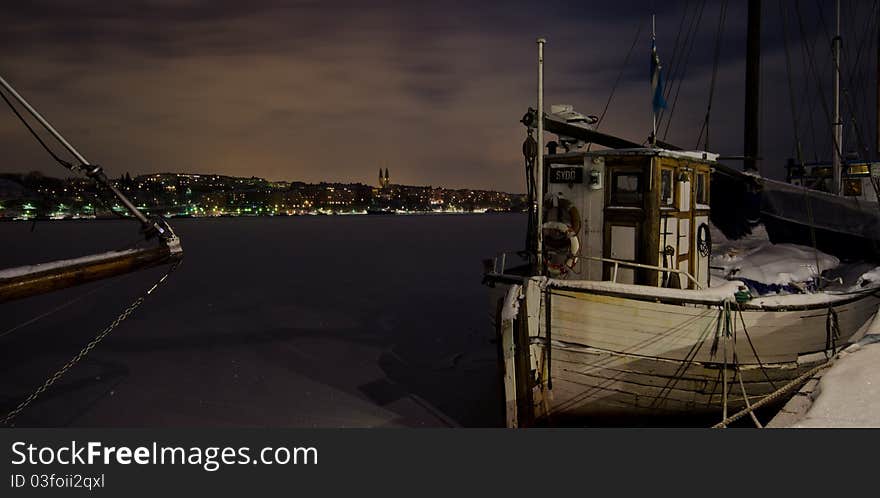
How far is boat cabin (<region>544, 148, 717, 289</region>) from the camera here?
358 inches

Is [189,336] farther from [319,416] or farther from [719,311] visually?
[719,311]

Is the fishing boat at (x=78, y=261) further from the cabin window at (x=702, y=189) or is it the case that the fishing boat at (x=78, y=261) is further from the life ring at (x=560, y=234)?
the cabin window at (x=702, y=189)

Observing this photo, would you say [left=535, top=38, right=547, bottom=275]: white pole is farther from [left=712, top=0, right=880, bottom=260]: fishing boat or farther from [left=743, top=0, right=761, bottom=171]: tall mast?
[left=743, top=0, right=761, bottom=171]: tall mast

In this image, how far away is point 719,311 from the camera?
8227 mm

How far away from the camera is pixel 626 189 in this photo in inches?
377

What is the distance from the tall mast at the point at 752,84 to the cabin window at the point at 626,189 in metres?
13.2

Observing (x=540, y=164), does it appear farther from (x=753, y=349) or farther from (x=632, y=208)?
(x=753, y=349)

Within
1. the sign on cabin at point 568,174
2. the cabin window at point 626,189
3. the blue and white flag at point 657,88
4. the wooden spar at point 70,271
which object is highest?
the blue and white flag at point 657,88

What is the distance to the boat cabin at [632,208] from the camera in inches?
358

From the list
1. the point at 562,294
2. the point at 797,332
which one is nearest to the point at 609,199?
the point at 562,294

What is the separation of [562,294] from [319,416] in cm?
613

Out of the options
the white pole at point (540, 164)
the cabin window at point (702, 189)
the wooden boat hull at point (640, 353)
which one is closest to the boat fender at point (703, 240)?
the cabin window at point (702, 189)

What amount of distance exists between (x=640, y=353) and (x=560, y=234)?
8.93 ft

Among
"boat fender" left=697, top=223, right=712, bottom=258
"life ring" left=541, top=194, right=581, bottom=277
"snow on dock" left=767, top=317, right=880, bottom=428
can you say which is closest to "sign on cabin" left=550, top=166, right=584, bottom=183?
"life ring" left=541, top=194, right=581, bottom=277
